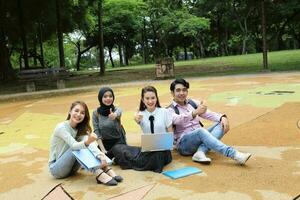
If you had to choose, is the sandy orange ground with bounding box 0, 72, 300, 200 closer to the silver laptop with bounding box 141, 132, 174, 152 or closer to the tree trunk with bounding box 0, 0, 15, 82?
the silver laptop with bounding box 141, 132, 174, 152

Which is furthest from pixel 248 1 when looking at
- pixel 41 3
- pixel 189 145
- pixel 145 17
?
pixel 145 17

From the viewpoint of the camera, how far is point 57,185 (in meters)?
4.89

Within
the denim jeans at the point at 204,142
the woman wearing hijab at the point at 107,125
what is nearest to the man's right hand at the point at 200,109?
the denim jeans at the point at 204,142

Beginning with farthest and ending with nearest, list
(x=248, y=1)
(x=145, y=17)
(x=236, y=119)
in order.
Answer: (x=145, y=17), (x=248, y=1), (x=236, y=119)

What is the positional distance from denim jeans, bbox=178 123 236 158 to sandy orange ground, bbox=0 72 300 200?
0.14 m

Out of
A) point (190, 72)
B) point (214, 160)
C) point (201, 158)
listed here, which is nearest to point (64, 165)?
point (201, 158)

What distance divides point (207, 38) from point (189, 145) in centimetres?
4592

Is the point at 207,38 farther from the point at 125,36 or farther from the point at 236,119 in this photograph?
the point at 236,119

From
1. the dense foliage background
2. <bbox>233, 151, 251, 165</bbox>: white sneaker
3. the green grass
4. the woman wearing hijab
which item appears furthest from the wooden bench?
<bbox>233, 151, 251, 165</bbox>: white sneaker

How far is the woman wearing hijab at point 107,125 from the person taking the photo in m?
5.59

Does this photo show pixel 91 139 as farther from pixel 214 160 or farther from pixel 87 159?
pixel 214 160

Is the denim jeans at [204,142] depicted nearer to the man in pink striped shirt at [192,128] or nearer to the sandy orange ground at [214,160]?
the man in pink striped shirt at [192,128]

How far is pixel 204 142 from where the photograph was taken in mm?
5379

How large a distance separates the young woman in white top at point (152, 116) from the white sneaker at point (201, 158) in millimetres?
467
